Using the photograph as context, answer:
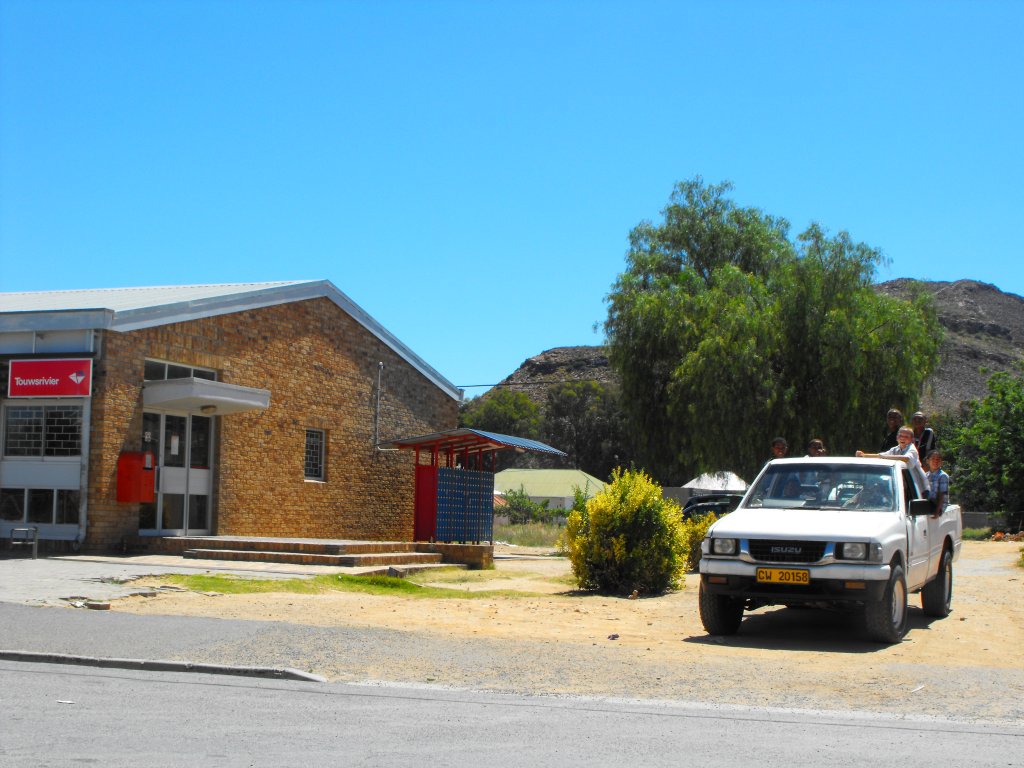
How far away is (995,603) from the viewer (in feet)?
48.8

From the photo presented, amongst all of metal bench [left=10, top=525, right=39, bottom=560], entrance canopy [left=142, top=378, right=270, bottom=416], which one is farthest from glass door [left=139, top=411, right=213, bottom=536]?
metal bench [left=10, top=525, right=39, bottom=560]

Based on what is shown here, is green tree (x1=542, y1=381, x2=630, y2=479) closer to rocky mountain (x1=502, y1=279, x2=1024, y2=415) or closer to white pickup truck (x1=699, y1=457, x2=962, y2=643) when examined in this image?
rocky mountain (x1=502, y1=279, x2=1024, y2=415)

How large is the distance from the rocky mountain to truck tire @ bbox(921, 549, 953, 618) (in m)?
56.2

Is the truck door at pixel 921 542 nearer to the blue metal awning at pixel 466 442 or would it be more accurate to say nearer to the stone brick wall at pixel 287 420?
the blue metal awning at pixel 466 442

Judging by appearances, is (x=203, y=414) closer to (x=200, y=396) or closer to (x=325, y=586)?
(x=200, y=396)

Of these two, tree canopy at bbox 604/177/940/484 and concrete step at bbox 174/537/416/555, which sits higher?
tree canopy at bbox 604/177/940/484

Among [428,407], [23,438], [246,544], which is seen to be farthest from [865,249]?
[23,438]

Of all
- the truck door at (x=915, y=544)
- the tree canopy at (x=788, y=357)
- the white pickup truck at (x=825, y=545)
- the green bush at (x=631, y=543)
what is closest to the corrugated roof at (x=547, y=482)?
the tree canopy at (x=788, y=357)

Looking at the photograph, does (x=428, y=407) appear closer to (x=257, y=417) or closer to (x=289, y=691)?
(x=257, y=417)

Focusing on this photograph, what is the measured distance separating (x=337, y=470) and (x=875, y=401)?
556 inches

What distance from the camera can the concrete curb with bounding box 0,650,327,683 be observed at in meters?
8.69

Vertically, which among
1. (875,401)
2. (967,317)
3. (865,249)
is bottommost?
(875,401)

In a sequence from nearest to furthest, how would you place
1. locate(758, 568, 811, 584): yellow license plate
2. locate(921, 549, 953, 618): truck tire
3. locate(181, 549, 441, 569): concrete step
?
locate(758, 568, 811, 584): yellow license plate
locate(921, 549, 953, 618): truck tire
locate(181, 549, 441, 569): concrete step

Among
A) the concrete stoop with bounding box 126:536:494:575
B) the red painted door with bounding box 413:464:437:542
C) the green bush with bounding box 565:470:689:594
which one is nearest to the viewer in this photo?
the green bush with bounding box 565:470:689:594
